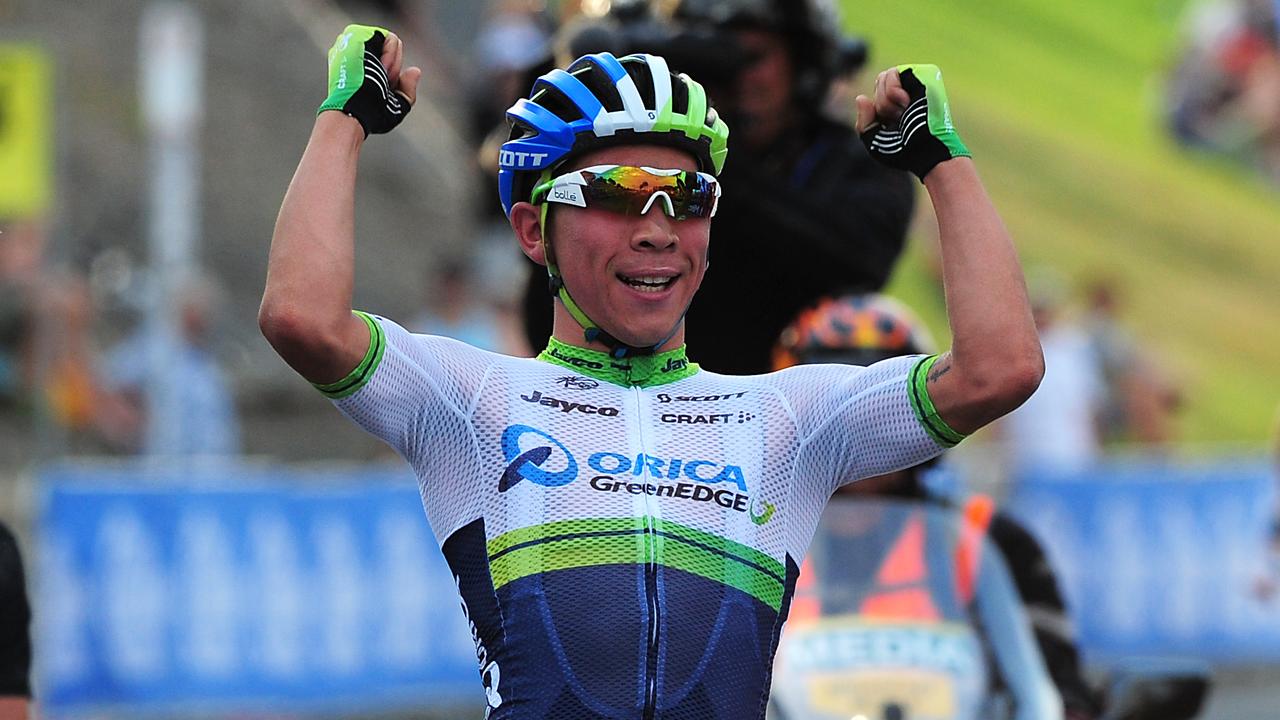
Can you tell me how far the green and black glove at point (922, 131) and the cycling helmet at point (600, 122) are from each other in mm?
321

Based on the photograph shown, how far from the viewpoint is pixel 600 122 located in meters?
4.04

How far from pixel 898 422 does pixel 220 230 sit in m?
14.3

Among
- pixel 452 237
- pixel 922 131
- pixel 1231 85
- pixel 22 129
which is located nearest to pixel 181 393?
pixel 22 129

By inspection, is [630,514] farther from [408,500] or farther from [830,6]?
[408,500]

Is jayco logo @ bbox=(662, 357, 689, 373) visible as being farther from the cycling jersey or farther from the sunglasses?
the sunglasses

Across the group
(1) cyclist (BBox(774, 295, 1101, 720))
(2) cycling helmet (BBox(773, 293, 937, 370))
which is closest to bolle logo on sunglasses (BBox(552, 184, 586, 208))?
(1) cyclist (BBox(774, 295, 1101, 720))

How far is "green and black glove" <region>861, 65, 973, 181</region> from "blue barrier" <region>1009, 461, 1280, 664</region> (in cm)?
1115

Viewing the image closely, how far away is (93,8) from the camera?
18188 mm

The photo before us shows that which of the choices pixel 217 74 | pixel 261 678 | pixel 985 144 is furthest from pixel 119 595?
pixel 985 144

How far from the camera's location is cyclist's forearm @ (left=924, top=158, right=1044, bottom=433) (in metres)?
3.87

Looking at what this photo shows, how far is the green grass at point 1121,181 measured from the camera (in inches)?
918

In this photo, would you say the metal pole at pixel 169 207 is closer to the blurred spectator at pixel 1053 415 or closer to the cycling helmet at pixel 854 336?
the blurred spectator at pixel 1053 415

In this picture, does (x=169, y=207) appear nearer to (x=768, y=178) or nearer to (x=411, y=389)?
(x=768, y=178)

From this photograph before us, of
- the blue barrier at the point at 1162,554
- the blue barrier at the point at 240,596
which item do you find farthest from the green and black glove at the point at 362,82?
the blue barrier at the point at 1162,554
